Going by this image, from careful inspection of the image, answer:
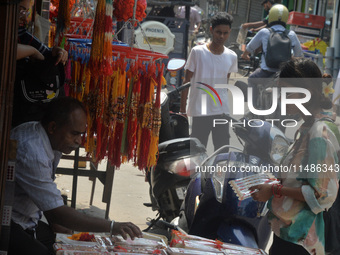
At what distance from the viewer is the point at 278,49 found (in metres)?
8.45

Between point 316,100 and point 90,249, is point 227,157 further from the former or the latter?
point 90,249

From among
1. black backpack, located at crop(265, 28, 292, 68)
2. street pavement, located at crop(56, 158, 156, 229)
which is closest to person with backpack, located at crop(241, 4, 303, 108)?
black backpack, located at crop(265, 28, 292, 68)

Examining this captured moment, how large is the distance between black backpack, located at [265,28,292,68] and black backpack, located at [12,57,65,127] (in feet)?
17.6

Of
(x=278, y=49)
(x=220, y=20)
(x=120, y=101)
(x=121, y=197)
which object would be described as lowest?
(x=121, y=197)

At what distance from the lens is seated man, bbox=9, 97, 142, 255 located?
284cm

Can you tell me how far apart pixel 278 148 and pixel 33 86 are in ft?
4.96

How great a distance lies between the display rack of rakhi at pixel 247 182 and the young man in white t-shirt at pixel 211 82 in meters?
2.46

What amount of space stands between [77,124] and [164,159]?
1.84 metres

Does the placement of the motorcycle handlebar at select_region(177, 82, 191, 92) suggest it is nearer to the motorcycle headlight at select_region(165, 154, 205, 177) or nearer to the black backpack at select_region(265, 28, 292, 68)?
the motorcycle headlight at select_region(165, 154, 205, 177)

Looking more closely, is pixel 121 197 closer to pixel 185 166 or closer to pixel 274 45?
pixel 185 166

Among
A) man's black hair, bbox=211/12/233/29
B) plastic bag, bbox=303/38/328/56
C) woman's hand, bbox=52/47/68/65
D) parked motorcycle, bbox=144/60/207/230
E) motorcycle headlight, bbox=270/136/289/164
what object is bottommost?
parked motorcycle, bbox=144/60/207/230

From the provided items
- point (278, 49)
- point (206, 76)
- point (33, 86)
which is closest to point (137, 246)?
point (33, 86)

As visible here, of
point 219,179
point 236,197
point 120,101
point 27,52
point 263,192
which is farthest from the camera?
point 120,101

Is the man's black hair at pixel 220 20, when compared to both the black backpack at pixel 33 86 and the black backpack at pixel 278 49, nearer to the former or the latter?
the black backpack at pixel 278 49
